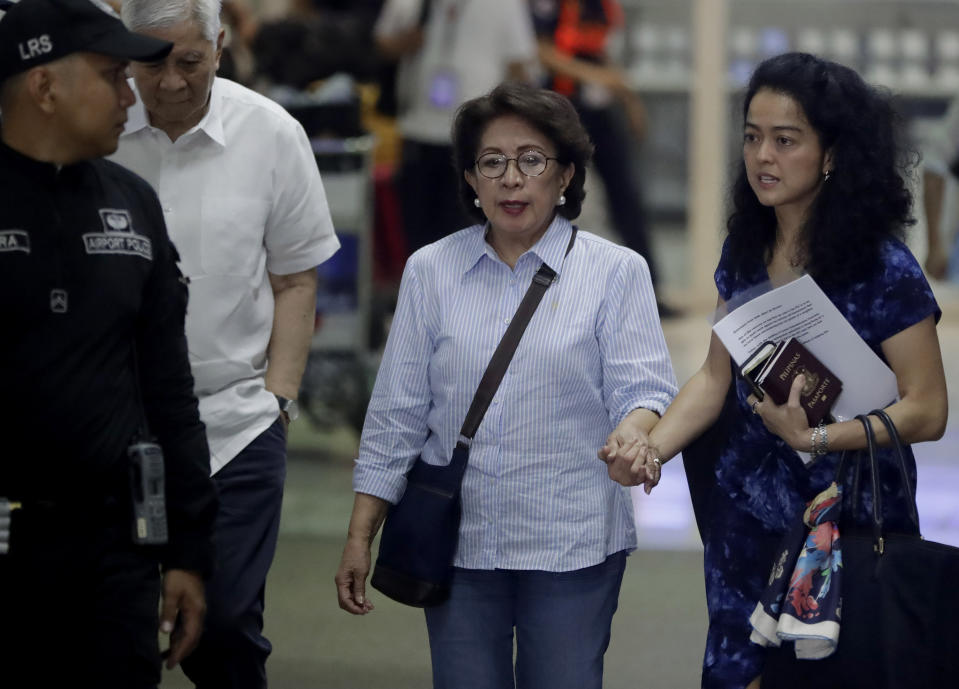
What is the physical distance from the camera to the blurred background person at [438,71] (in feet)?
26.4

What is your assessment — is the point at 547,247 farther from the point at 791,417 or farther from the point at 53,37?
the point at 53,37

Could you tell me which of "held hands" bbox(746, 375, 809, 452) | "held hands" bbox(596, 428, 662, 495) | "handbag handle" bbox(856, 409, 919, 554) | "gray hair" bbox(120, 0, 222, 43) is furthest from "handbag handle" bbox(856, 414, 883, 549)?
"gray hair" bbox(120, 0, 222, 43)

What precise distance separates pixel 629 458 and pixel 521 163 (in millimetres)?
645

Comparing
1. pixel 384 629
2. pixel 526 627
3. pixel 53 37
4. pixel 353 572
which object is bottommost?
pixel 384 629

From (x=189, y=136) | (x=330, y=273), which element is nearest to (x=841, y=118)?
(x=189, y=136)

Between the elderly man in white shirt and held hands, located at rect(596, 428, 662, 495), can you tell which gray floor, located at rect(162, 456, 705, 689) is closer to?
the elderly man in white shirt

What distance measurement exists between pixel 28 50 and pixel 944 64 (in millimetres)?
9487

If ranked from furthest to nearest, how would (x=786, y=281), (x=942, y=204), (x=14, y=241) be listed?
(x=942, y=204)
(x=786, y=281)
(x=14, y=241)

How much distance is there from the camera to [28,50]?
7.91 ft

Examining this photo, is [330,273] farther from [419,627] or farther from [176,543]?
[176,543]

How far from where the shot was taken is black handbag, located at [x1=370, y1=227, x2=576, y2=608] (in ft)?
9.97

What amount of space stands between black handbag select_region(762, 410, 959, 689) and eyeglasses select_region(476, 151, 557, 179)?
0.81 meters

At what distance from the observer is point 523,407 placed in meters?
3.04

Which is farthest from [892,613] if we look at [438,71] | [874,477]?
[438,71]
